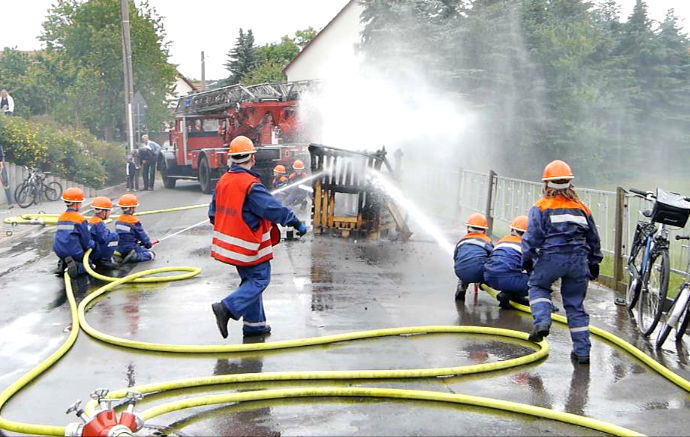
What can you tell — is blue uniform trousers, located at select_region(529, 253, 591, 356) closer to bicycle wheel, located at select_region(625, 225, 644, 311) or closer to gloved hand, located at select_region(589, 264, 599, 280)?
gloved hand, located at select_region(589, 264, 599, 280)

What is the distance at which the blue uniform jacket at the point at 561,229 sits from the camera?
6.10 meters

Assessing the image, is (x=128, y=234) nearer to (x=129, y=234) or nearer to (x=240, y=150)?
(x=129, y=234)

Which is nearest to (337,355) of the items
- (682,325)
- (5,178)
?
(682,325)

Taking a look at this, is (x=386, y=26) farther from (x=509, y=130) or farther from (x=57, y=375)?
(x=57, y=375)

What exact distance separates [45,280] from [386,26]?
71.8 feet

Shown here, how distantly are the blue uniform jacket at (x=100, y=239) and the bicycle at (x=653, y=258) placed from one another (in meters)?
6.35

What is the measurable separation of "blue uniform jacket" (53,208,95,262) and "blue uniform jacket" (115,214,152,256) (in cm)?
90

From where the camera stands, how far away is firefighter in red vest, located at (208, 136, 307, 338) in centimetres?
643

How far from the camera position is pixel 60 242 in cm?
→ 951

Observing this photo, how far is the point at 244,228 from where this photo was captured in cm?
650

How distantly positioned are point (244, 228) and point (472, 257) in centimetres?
265

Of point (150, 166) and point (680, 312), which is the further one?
point (150, 166)

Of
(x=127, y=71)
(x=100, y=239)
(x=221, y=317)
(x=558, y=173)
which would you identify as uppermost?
(x=127, y=71)

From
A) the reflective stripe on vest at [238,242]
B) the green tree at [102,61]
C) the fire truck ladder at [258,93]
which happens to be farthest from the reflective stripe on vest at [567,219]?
the green tree at [102,61]
